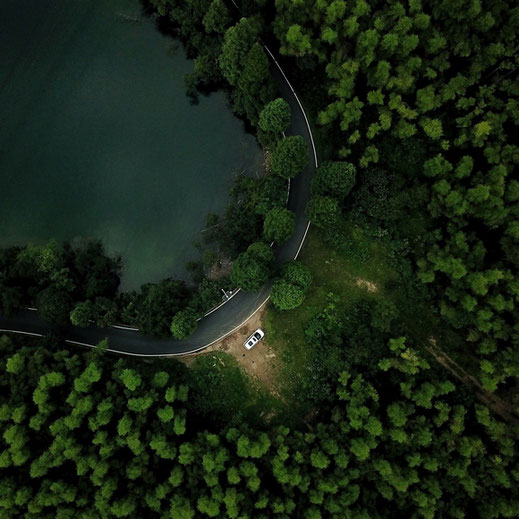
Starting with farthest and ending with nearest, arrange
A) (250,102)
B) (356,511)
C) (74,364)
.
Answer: (250,102) → (74,364) → (356,511)

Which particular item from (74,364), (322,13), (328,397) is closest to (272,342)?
(328,397)

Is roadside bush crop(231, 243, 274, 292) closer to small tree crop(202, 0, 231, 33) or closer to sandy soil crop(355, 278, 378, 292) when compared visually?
sandy soil crop(355, 278, 378, 292)

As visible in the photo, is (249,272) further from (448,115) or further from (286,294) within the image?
(448,115)

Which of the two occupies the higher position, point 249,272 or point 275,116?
point 275,116

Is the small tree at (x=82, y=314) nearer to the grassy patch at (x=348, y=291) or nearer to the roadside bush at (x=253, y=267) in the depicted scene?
the roadside bush at (x=253, y=267)

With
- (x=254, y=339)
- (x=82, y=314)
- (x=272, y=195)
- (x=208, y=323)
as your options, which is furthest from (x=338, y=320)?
(x=82, y=314)

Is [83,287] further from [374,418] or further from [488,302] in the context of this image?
[488,302]
